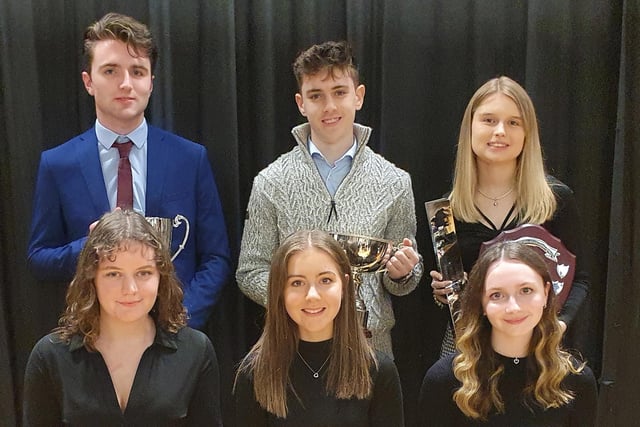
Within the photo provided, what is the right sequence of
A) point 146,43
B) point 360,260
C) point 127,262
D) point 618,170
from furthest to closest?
point 618,170, point 146,43, point 360,260, point 127,262

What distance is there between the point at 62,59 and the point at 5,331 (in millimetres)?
1008

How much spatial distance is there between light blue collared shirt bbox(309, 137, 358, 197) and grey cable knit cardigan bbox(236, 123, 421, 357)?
0.09 ft

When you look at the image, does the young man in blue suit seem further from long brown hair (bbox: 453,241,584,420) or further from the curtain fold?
the curtain fold

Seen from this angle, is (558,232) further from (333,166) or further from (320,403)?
(320,403)

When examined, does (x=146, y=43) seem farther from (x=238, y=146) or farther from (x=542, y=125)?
(x=542, y=125)

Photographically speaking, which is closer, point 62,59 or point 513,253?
point 513,253

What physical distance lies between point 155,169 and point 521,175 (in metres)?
1.15

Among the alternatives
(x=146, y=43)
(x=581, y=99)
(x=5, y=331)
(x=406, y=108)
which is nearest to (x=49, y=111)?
(x=146, y=43)

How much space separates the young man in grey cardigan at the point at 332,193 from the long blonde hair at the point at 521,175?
171mm

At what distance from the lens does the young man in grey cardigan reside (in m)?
2.09

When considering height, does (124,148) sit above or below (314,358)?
above

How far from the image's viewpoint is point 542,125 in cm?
253

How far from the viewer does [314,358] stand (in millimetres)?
1735

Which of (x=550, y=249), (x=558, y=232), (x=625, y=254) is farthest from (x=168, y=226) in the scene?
(x=625, y=254)
